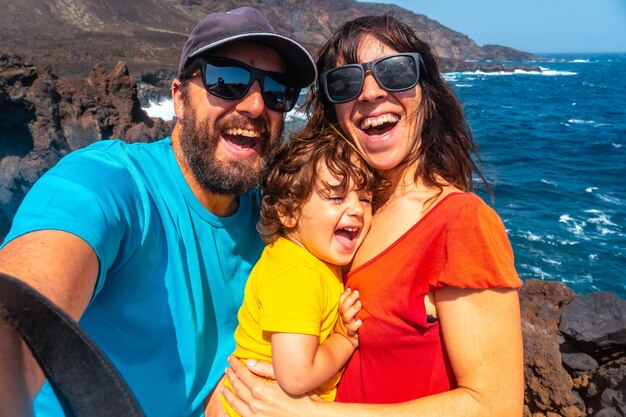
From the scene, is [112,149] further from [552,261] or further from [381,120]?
[552,261]

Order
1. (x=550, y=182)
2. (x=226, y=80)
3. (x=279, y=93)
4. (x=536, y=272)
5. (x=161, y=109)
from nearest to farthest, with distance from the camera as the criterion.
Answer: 1. (x=226, y=80)
2. (x=279, y=93)
3. (x=536, y=272)
4. (x=550, y=182)
5. (x=161, y=109)

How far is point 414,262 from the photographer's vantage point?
1.73 m

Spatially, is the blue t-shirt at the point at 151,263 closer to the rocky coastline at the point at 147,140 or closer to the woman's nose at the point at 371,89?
the woman's nose at the point at 371,89

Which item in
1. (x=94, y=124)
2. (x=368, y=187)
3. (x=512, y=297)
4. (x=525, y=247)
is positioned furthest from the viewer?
(x=94, y=124)

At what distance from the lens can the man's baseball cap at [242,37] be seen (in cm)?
207

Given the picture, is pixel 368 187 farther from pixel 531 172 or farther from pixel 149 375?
pixel 531 172

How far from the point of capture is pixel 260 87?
223 centimetres

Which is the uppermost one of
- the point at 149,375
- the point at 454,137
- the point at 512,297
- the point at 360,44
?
the point at 360,44

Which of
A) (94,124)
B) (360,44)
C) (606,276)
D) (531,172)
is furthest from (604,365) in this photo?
(531,172)

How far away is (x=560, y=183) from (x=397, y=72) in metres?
23.0

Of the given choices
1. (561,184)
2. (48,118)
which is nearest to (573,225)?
(561,184)

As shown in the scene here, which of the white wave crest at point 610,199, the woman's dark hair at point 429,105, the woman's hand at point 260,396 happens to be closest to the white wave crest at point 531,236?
the white wave crest at point 610,199

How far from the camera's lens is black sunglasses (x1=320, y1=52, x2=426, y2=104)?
82.5 inches

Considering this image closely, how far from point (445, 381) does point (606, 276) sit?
14561 millimetres
